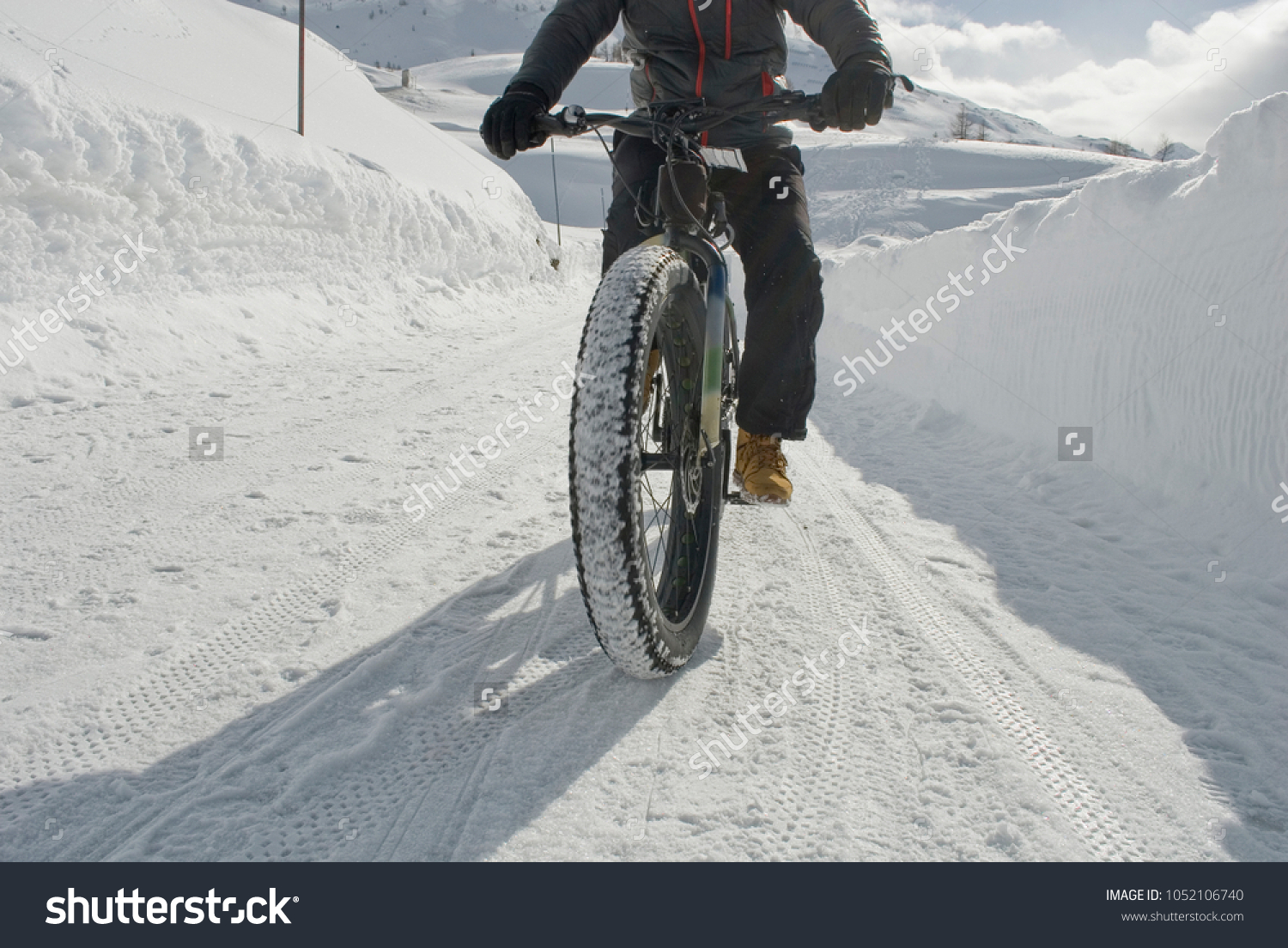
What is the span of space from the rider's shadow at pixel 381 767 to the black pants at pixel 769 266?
0.83 m

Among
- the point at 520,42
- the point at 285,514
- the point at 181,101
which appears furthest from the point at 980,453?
the point at 520,42

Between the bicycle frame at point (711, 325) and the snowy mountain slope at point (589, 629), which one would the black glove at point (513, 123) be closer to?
the bicycle frame at point (711, 325)

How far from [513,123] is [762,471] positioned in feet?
4.27

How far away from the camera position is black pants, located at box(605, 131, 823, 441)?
2.34 meters

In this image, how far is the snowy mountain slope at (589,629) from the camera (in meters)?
1.37

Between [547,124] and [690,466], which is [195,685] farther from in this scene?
[547,124]

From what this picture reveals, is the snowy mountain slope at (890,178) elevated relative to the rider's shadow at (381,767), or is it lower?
elevated

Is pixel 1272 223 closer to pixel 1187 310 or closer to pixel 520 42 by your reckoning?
pixel 1187 310

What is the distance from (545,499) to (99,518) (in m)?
1.57


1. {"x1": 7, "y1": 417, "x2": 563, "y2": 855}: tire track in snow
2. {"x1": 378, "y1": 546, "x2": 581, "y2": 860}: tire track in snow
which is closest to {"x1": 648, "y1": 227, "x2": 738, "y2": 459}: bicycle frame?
{"x1": 378, "y1": 546, "x2": 581, "y2": 860}: tire track in snow

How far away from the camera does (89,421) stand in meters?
3.70

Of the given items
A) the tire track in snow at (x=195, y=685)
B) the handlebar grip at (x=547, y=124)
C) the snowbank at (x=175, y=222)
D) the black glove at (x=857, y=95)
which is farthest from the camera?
the snowbank at (x=175, y=222)

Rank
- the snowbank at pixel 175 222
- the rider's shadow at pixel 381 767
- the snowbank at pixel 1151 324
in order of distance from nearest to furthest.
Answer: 1. the rider's shadow at pixel 381 767
2. the snowbank at pixel 1151 324
3. the snowbank at pixel 175 222

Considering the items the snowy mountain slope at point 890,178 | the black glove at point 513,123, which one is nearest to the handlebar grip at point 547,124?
the black glove at point 513,123
